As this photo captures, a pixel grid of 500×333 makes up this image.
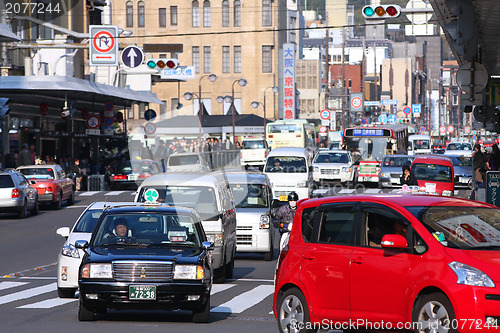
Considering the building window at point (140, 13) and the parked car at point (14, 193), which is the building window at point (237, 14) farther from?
the parked car at point (14, 193)

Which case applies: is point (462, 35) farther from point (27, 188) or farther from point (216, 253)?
point (27, 188)

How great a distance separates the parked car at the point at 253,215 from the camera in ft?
71.8

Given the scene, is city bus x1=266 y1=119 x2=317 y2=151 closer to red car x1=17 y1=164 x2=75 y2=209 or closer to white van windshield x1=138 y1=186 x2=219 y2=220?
red car x1=17 y1=164 x2=75 y2=209

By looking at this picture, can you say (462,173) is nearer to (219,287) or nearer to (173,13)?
(219,287)

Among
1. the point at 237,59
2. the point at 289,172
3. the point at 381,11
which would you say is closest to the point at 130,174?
the point at 289,172

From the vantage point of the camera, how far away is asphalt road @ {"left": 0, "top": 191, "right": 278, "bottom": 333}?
12352mm

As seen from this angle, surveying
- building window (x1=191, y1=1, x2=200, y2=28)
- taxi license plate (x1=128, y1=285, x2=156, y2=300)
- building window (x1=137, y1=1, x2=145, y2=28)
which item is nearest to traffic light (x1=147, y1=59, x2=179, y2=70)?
taxi license plate (x1=128, y1=285, x2=156, y2=300)

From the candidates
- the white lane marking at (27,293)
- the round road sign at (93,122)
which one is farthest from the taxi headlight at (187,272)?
the round road sign at (93,122)

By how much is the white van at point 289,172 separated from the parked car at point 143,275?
81.6ft

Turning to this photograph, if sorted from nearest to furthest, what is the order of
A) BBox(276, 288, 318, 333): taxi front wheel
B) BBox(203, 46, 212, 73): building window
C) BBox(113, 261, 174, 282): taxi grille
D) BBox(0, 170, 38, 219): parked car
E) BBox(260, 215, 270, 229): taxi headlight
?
BBox(276, 288, 318, 333): taxi front wheel < BBox(113, 261, 174, 282): taxi grille < BBox(260, 215, 270, 229): taxi headlight < BBox(0, 170, 38, 219): parked car < BBox(203, 46, 212, 73): building window

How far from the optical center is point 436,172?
37500mm

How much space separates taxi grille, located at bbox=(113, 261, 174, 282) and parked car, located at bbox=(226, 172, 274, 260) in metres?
9.59

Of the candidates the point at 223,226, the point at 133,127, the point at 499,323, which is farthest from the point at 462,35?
the point at 133,127

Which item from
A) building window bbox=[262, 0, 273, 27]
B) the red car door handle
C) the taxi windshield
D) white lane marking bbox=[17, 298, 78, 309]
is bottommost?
white lane marking bbox=[17, 298, 78, 309]
